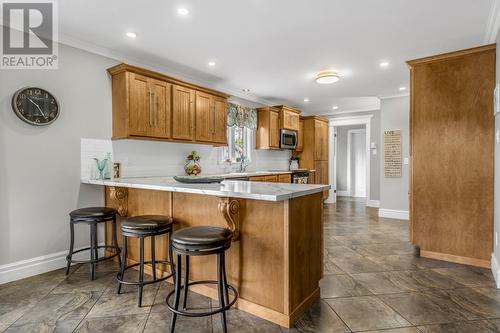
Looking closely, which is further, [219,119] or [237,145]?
[237,145]

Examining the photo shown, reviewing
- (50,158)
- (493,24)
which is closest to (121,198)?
(50,158)

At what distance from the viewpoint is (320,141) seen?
7449 mm

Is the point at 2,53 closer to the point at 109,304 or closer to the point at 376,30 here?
the point at 109,304

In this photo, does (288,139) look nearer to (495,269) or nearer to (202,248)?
(495,269)

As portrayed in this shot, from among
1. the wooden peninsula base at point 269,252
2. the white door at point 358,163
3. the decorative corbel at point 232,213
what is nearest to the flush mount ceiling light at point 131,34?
the wooden peninsula base at point 269,252

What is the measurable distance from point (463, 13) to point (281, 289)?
2952 millimetres

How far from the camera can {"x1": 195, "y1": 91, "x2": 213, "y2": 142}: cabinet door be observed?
423 cm

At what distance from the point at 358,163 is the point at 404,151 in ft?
12.7

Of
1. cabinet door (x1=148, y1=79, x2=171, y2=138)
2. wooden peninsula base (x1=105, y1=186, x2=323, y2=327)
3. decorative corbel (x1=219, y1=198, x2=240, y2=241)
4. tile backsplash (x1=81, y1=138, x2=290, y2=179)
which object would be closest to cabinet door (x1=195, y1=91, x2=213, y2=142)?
tile backsplash (x1=81, y1=138, x2=290, y2=179)

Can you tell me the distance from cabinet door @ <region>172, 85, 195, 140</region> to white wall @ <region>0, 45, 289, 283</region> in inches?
29.6

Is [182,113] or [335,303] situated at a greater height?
[182,113]

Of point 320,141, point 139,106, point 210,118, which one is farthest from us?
point 320,141

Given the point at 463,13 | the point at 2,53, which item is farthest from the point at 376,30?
the point at 2,53

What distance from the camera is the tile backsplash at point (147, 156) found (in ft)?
10.8
